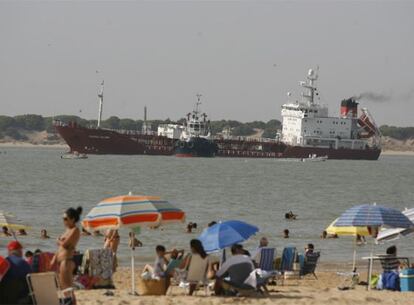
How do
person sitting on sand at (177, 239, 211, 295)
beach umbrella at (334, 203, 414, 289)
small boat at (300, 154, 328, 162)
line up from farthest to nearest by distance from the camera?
small boat at (300, 154, 328, 162), beach umbrella at (334, 203, 414, 289), person sitting on sand at (177, 239, 211, 295)

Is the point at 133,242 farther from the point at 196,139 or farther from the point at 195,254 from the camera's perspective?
the point at 196,139

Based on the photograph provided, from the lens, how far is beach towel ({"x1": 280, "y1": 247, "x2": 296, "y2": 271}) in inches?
616

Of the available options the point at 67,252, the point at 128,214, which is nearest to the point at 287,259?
the point at 128,214

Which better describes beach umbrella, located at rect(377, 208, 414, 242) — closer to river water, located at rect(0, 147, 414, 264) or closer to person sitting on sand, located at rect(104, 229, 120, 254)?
person sitting on sand, located at rect(104, 229, 120, 254)

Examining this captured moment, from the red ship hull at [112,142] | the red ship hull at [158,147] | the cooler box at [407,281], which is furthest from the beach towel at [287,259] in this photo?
the red ship hull at [112,142]

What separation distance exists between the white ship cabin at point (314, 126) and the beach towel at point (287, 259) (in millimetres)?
92808

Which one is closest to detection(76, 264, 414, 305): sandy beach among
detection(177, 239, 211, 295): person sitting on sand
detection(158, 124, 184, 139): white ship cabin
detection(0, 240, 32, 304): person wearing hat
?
detection(177, 239, 211, 295): person sitting on sand

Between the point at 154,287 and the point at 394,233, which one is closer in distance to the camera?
the point at 154,287

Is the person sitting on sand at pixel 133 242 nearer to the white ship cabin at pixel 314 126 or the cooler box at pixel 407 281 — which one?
the cooler box at pixel 407 281

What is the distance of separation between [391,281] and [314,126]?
97926 millimetres

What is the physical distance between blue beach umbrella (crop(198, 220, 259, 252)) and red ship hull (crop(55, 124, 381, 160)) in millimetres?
89894

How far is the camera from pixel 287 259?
15.8m

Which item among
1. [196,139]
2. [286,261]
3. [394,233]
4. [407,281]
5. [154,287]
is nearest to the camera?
[154,287]

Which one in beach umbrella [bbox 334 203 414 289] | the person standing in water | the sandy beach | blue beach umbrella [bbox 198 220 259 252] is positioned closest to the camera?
the person standing in water
